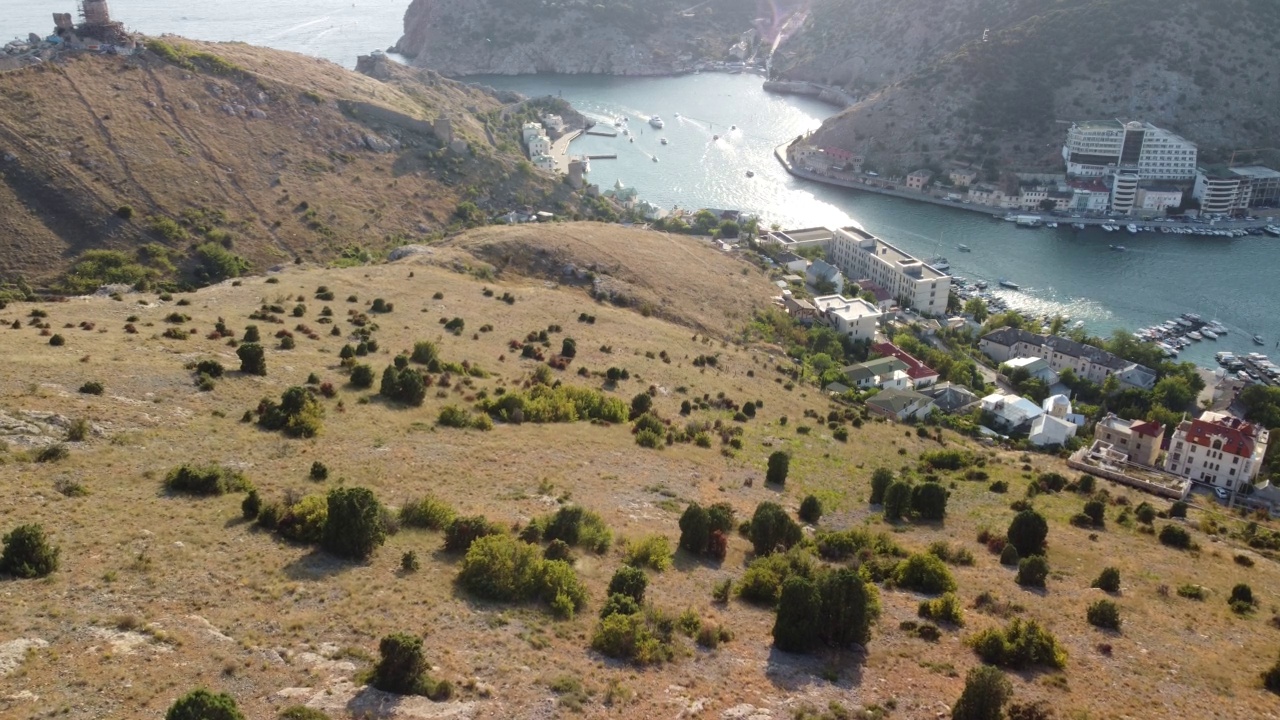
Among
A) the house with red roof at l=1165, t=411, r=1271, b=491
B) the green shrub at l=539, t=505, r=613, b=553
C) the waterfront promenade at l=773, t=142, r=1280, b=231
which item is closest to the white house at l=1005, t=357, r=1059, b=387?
the house with red roof at l=1165, t=411, r=1271, b=491

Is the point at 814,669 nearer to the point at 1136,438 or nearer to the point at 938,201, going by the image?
the point at 1136,438

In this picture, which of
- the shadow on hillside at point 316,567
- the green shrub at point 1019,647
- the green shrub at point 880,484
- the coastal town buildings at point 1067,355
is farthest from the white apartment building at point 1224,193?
the shadow on hillside at point 316,567


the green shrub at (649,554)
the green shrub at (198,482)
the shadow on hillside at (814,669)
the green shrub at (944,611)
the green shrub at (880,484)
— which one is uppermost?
the green shrub at (198,482)

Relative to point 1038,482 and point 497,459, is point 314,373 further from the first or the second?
point 1038,482

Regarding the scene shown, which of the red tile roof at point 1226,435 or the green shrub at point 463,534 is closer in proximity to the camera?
the green shrub at point 463,534

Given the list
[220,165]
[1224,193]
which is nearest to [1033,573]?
[220,165]

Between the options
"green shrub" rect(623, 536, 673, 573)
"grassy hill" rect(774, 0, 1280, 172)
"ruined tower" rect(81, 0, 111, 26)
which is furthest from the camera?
"grassy hill" rect(774, 0, 1280, 172)

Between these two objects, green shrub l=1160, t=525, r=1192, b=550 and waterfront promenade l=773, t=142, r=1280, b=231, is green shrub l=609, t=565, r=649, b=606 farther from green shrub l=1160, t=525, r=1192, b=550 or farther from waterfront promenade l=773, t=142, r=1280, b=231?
waterfront promenade l=773, t=142, r=1280, b=231

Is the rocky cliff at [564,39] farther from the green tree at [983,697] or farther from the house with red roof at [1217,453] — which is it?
the green tree at [983,697]
